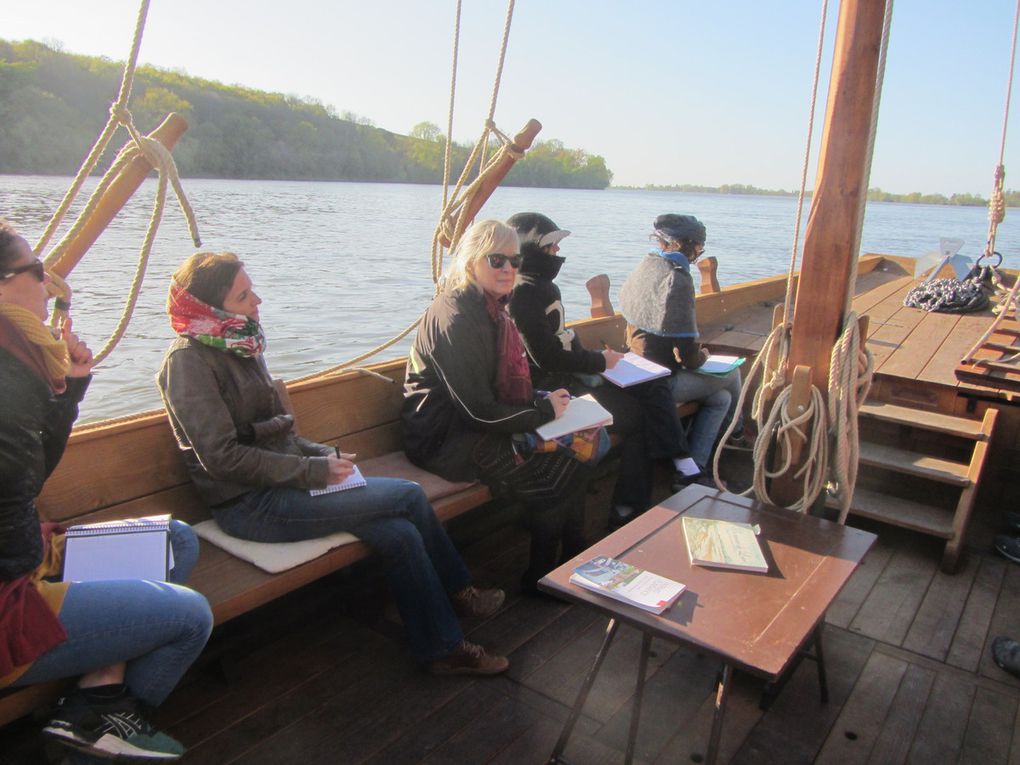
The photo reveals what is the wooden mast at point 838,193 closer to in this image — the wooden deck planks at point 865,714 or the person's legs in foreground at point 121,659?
the wooden deck planks at point 865,714

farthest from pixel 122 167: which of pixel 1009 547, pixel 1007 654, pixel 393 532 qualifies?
pixel 1009 547

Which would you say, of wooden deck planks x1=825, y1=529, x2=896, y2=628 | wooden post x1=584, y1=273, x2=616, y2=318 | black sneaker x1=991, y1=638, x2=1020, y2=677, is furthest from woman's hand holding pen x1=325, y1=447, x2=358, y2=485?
wooden post x1=584, y1=273, x2=616, y2=318

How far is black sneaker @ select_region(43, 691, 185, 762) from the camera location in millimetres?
1543

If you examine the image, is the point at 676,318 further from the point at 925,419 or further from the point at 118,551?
the point at 118,551

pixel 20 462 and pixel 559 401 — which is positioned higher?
pixel 20 462

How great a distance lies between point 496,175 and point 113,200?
1.62 m

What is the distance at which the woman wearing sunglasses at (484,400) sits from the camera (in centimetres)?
260

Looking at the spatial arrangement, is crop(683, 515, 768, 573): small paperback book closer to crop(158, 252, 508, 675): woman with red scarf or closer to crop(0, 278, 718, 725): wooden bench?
crop(158, 252, 508, 675): woman with red scarf

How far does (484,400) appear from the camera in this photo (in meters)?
2.58

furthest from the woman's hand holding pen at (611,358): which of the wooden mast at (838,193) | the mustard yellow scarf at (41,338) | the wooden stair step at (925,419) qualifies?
the mustard yellow scarf at (41,338)

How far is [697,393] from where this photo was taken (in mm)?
3721

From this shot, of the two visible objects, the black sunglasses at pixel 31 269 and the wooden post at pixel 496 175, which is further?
the wooden post at pixel 496 175

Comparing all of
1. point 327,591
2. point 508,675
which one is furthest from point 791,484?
point 327,591

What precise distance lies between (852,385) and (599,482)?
174cm
